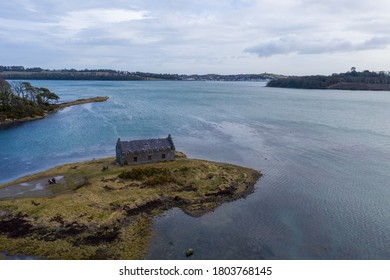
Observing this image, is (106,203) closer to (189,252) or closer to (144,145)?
(189,252)

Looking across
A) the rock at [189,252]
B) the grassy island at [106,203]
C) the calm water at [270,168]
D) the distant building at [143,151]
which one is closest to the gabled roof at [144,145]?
the distant building at [143,151]

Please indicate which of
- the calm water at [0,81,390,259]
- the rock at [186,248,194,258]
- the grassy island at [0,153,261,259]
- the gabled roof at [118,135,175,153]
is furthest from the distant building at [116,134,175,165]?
the rock at [186,248,194,258]

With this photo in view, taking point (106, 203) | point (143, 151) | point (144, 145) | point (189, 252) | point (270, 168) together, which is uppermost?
point (144, 145)

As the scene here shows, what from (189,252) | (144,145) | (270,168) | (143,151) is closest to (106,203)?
(189,252)

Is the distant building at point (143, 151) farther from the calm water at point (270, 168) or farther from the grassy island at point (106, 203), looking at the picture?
the calm water at point (270, 168)

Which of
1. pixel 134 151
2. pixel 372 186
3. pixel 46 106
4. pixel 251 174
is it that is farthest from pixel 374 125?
pixel 46 106
